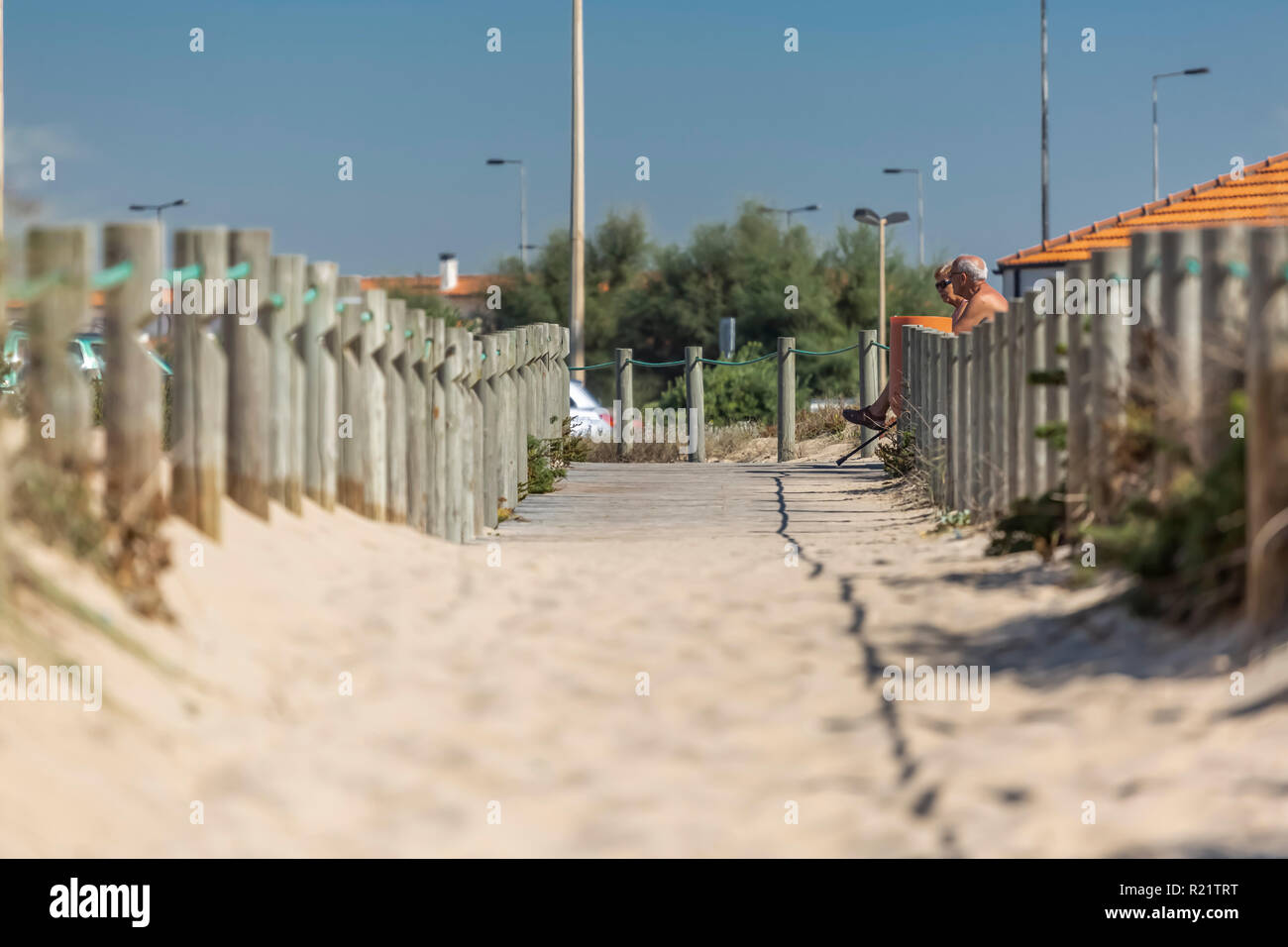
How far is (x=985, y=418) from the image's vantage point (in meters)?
9.63

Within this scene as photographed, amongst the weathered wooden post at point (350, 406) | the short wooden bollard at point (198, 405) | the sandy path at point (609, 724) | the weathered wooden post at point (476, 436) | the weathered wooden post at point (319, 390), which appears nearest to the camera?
the sandy path at point (609, 724)

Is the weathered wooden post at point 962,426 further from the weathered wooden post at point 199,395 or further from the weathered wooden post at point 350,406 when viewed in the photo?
the weathered wooden post at point 199,395

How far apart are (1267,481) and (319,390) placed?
3983 millimetres

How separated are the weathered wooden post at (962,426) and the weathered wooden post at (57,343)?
6.12m

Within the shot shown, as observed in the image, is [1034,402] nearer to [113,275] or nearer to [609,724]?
[609,724]

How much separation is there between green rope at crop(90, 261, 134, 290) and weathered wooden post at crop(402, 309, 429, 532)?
3250 mm

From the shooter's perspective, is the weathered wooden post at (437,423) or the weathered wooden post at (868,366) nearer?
the weathered wooden post at (437,423)

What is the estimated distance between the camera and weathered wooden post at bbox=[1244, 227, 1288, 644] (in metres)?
4.96

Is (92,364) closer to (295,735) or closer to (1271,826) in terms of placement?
(295,735)

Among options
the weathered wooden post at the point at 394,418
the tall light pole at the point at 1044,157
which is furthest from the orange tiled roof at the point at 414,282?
the weathered wooden post at the point at 394,418

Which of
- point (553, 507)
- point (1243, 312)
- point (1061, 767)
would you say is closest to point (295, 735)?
point (1061, 767)

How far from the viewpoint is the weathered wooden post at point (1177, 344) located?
5883 millimetres

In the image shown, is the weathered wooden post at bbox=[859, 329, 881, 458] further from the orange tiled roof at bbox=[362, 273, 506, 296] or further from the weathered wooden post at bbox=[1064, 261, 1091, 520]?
the orange tiled roof at bbox=[362, 273, 506, 296]

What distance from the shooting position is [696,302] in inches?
1941
